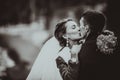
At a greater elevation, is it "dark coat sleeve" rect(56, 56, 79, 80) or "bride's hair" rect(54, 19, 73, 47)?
"bride's hair" rect(54, 19, 73, 47)

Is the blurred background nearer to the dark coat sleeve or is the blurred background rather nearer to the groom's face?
the groom's face

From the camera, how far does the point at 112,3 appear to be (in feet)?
6.10

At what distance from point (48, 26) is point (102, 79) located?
0.39 m

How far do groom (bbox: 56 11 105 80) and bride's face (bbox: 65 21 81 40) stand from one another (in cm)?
2

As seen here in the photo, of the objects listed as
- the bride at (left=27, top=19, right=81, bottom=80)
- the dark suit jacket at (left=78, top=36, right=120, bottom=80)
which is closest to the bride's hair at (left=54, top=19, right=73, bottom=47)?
the bride at (left=27, top=19, right=81, bottom=80)

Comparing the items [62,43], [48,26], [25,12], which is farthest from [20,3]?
[62,43]

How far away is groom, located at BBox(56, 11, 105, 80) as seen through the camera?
1778 mm

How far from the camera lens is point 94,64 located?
1784mm

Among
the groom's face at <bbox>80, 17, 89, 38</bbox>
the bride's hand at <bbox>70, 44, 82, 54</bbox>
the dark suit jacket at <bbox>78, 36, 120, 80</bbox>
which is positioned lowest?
the dark suit jacket at <bbox>78, 36, 120, 80</bbox>

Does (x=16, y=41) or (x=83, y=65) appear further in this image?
(x=16, y=41)

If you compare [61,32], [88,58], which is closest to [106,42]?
[88,58]

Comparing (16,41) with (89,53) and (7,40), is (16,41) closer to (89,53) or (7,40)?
(7,40)

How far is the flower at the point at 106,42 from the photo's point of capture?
179 centimetres

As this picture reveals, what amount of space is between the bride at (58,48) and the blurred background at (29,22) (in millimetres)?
57
